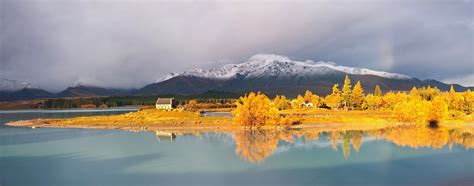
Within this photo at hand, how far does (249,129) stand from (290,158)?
30.4 metres

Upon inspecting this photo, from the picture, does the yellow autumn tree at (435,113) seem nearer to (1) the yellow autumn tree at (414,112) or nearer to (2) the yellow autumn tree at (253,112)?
(1) the yellow autumn tree at (414,112)

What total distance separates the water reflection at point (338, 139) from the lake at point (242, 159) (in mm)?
132

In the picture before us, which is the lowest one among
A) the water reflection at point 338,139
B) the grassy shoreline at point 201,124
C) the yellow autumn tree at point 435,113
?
the water reflection at point 338,139

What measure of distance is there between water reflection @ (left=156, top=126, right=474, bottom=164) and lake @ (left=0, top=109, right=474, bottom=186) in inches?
5.2

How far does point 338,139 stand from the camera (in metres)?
57.3

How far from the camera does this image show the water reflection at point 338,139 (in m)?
47.1

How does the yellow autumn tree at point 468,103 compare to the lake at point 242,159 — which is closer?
the lake at point 242,159

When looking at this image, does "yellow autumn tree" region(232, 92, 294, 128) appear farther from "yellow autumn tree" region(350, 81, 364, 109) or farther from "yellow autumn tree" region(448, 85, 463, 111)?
"yellow autumn tree" region(448, 85, 463, 111)

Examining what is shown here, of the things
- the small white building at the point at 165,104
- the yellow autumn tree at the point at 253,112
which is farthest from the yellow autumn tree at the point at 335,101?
the yellow autumn tree at the point at 253,112

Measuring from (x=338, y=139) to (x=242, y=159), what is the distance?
71.4ft

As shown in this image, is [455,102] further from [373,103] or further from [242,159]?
[242,159]

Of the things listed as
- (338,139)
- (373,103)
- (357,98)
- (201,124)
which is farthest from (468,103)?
(201,124)

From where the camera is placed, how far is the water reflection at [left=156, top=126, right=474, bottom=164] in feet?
155

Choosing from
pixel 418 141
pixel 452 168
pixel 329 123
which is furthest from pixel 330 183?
pixel 329 123
